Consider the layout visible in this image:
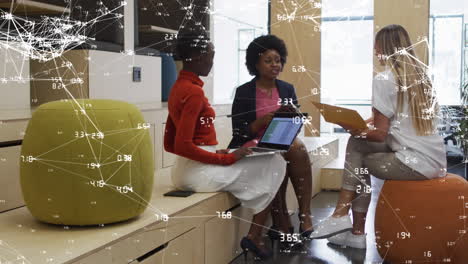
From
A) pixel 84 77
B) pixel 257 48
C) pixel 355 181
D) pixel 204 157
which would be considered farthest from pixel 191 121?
pixel 355 181

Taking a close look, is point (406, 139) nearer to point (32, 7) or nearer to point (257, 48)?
point (257, 48)

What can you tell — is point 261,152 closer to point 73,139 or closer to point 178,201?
point 178,201

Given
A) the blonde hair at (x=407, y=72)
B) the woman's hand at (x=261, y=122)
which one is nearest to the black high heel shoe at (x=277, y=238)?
the woman's hand at (x=261, y=122)

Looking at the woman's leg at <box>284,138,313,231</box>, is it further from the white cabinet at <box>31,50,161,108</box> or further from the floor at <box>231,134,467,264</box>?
the white cabinet at <box>31,50,161,108</box>

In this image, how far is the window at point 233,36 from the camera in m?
2.21

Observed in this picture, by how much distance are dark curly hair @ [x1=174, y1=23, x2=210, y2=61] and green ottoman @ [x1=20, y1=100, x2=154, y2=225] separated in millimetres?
539

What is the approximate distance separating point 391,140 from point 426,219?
0.33m

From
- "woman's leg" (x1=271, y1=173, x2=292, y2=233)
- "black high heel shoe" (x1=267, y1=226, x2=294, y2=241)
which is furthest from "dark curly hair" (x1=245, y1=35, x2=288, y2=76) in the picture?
"black high heel shoe" (x1=267, y1=226, x2=294, y2=241)

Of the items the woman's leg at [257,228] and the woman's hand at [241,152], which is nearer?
the woman's hand at [241,152]

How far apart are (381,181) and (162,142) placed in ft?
2.95

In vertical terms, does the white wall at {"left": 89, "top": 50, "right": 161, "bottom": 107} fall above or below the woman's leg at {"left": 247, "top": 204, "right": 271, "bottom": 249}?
above

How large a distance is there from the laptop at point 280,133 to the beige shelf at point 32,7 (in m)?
0.91

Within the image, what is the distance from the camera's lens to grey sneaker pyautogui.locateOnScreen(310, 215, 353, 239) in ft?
7.48

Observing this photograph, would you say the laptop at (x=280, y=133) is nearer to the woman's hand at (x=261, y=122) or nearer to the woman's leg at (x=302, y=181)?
the woman's hand at (x=261, y=122)
